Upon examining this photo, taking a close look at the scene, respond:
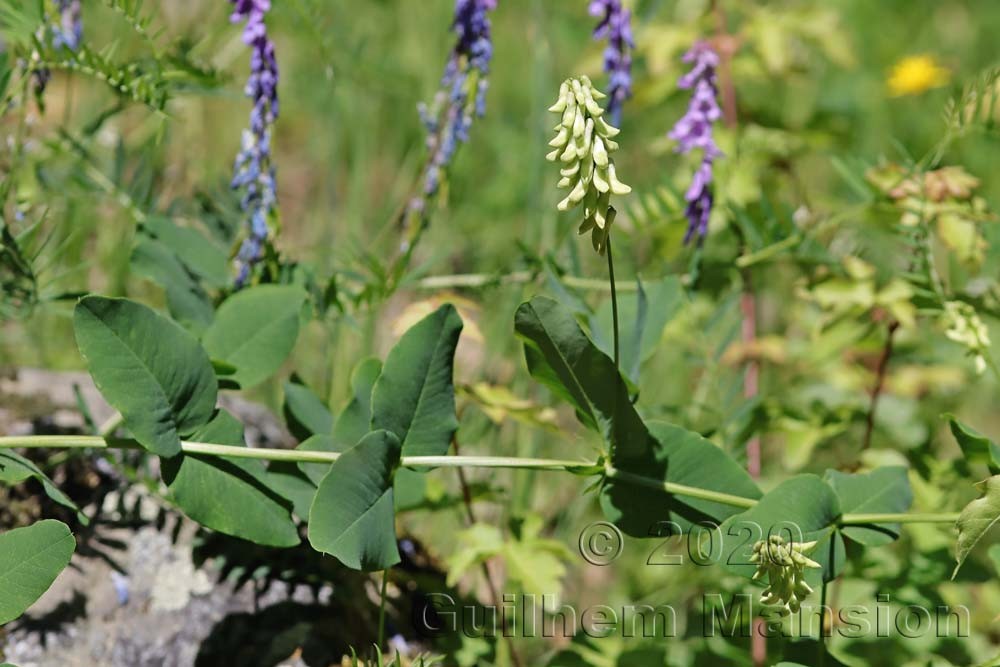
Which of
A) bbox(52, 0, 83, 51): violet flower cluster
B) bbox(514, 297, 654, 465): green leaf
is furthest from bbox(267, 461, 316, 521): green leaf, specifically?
bbox(52, 0, 83, 51): violet flower cluster

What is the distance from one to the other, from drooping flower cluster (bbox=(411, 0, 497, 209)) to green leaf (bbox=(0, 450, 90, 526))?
2.30 feet

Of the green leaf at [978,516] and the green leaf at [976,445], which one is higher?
the green leaf at [976,445]

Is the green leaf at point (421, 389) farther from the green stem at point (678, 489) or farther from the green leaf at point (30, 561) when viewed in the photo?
the green leaf at point (30, 561)

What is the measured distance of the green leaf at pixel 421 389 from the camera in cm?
118

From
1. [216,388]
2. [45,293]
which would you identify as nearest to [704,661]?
[216,388]

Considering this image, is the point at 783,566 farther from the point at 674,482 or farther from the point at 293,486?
the point at 293,486

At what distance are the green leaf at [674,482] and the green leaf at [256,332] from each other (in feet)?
1.50

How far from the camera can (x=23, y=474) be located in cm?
116

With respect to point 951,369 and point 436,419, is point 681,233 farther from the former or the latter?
point 951,369

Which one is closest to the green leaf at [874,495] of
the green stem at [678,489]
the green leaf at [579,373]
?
the green stem at [678,489]

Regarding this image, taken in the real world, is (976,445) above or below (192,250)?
below

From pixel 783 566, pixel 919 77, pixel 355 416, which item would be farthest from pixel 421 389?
pixel 919 77

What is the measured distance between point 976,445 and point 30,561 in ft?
3.41

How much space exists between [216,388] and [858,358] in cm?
153
